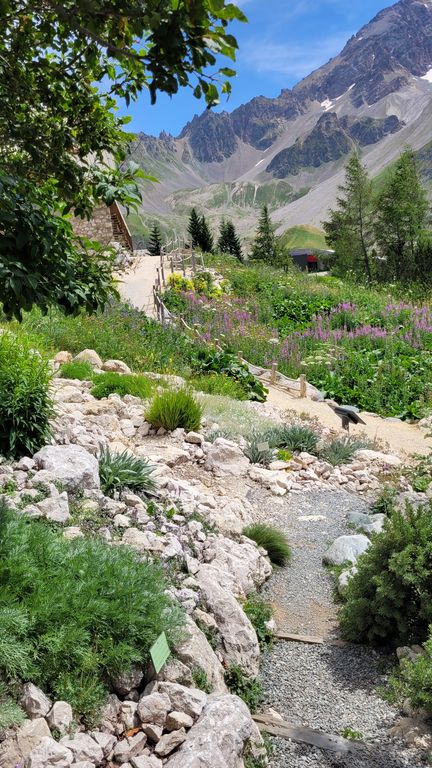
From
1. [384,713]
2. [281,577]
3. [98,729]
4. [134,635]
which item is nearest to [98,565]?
[134,635]

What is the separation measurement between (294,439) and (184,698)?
20.6 ft

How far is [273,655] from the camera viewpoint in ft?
15.7

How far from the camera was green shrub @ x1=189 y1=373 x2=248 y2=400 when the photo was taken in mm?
11367

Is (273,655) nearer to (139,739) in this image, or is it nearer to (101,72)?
(139,739)

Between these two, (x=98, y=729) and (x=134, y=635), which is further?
(x=134, y=635)

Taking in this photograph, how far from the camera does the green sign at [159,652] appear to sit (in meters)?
3.40

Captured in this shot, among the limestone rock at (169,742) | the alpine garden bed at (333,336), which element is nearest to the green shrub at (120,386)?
the alpine garden bed at (333,336)

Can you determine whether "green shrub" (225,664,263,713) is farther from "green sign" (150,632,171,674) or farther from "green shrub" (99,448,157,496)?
"green shrub" (99,448,157,496)

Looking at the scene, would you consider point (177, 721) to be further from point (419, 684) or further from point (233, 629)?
point (419, 684)

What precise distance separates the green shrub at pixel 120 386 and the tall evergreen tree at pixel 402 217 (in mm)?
31723

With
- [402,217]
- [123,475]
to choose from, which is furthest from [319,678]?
[402,217]

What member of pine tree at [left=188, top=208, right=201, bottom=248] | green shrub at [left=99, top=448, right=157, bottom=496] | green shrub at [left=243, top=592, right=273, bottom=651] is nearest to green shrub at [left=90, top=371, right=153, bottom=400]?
green shrub at [left=99, top=448, right=157, bottom=496]

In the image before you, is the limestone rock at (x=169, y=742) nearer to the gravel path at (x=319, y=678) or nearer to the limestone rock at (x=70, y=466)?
the gravel path at (x=319, y=678)

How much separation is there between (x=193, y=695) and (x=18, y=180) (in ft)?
9.88
